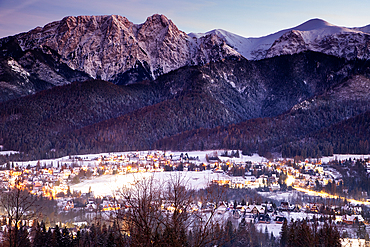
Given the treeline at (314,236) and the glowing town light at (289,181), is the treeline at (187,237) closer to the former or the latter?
the treeline at (314,236)

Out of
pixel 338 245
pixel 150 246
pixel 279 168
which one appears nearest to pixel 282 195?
pixel 279 168

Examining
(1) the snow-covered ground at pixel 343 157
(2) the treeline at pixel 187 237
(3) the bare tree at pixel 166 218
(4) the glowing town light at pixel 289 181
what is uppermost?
(3) the bare tree at pixel 166 218

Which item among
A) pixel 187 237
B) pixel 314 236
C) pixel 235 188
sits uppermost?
pixel 187 237

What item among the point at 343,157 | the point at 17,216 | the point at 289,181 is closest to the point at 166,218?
the point at 17,216

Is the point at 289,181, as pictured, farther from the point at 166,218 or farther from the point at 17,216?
the point at 17,216

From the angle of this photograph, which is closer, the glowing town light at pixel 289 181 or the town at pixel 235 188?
the town at pixel 235 188

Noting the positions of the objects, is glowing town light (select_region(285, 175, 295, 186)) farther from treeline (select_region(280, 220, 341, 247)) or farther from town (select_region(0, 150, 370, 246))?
treeline (select_region(280, 220, 341, 247))

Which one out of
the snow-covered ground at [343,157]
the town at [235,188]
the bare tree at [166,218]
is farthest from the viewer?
the snow-covered ground at [343,157]

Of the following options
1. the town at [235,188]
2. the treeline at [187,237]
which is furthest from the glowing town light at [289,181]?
the treeline at [187,237]

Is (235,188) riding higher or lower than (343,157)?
lower
